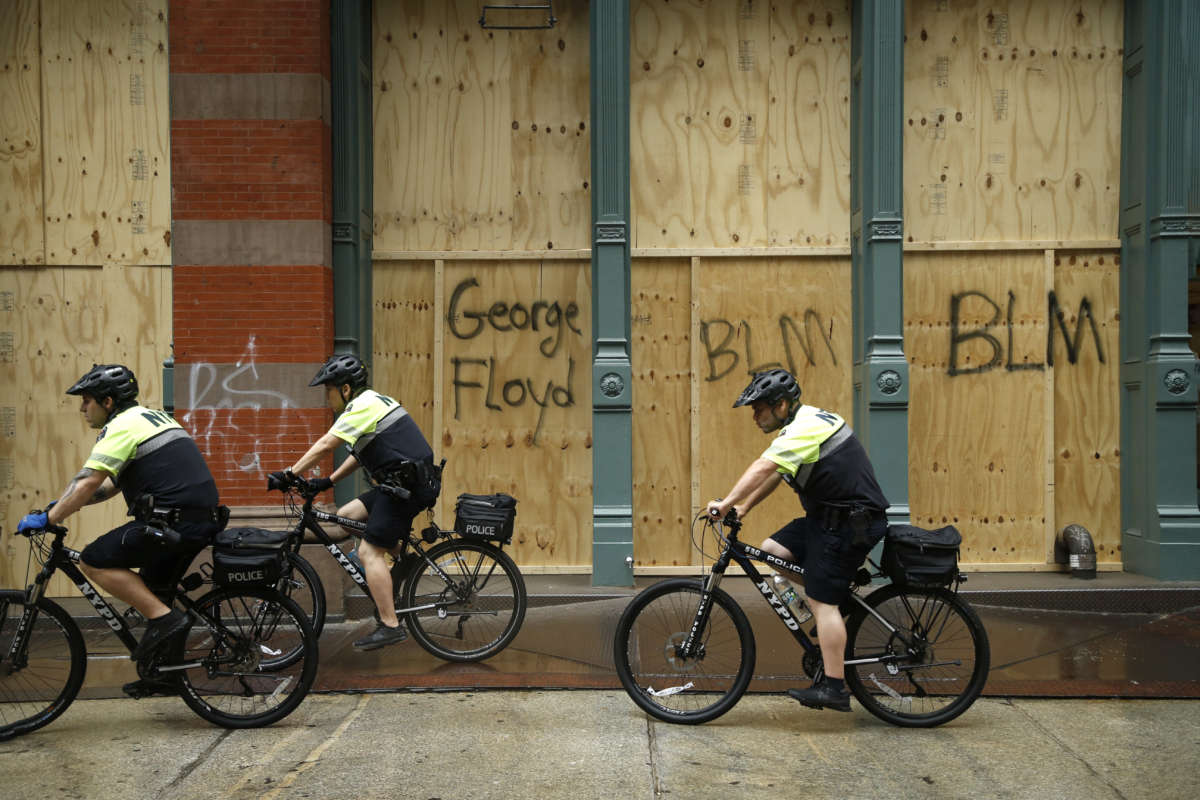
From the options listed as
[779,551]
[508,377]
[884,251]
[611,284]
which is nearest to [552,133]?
[611,284]

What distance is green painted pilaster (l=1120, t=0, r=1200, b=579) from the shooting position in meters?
8.92

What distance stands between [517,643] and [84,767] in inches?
121

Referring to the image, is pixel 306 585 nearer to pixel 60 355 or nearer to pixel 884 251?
pixel 60 355

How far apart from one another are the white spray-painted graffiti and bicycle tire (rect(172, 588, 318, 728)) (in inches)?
111

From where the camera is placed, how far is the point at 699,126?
952 cm

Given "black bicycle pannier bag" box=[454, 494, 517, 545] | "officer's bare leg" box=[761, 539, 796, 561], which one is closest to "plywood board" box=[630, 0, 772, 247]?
"black bicycle pannier bag" box=[454, 494, 517, 545]

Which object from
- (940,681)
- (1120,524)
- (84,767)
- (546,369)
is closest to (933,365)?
(1120,524)

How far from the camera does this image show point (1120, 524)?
9445mm

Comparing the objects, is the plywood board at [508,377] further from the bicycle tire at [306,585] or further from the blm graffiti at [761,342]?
the bicycle tire at [306,585]

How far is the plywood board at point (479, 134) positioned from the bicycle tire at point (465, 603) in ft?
10.7

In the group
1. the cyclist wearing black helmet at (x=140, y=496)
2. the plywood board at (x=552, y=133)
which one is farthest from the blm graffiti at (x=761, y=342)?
the cyclist wearing black helmet at (x=140, y=496)

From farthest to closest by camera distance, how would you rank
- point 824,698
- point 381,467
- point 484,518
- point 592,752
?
1. point 484,518
2. point 381,467
3. point 824,698
4. point 592,752

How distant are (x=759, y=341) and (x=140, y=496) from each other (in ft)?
17.4

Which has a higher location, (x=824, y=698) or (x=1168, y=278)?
(x=1168, y=278)
